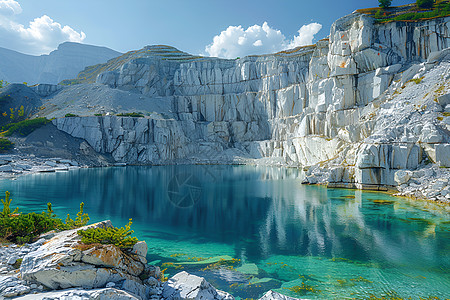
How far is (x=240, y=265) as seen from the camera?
13.7 m

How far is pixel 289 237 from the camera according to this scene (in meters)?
18.3

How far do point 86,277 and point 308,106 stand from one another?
74700 millimetres

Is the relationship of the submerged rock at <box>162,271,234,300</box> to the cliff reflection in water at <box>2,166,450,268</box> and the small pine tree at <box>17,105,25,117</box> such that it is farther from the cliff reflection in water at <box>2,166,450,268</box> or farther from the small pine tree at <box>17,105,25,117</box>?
the small pine tree at <box>17,105,25,117</box>

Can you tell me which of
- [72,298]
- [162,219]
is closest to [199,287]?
[72,298]

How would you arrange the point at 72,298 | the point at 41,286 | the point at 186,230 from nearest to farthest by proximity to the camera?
the point at 72,298 → the point at 41,286 → the point at 186,230

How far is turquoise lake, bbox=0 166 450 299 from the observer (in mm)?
12009

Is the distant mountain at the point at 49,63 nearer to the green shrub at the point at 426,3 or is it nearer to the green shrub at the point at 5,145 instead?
the green shrub at the point at 5,145

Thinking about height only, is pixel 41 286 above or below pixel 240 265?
above

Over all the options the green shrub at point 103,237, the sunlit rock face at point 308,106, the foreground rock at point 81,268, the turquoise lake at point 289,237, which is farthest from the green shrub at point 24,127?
the green shrub at point 103,237

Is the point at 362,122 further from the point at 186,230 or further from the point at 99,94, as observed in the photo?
the point at 99,94

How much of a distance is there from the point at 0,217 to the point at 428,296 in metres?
19.1

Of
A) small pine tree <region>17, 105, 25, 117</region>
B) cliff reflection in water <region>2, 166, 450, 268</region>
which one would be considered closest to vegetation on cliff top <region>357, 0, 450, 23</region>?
cliff reflection in water <region>2, 166, 450, 268</region>

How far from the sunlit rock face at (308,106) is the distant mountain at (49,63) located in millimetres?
85645

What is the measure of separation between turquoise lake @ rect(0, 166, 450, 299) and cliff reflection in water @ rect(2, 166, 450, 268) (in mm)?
80
